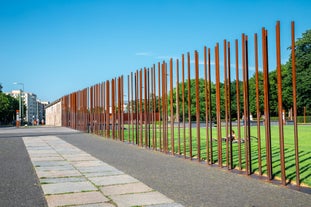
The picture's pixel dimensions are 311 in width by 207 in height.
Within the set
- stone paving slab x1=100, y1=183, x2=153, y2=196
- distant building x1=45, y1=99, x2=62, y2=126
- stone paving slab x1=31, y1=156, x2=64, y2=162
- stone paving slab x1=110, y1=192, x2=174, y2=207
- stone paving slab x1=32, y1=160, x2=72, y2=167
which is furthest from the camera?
distant building x1=45, y1=99, x2=62, y2=126

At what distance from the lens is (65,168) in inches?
305

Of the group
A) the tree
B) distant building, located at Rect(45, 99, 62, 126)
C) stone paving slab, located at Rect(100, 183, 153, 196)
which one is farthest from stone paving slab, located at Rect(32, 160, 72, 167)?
the tree

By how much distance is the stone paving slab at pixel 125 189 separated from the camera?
5281mm

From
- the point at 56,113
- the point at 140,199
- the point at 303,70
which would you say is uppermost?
the point at 303,70

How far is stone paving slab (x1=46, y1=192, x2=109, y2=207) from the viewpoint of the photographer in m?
4.65

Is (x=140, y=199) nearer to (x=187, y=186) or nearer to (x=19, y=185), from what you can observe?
(x=187, y=186)

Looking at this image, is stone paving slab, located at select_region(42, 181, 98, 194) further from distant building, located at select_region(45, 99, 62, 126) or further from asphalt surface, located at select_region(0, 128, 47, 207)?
distant building, located at select_region(45, 99, 62, 126)

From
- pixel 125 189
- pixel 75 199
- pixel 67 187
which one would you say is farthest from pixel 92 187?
pixel 75 199

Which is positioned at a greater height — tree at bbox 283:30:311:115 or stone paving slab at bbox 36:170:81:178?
tree at bbox 283:30:311:115

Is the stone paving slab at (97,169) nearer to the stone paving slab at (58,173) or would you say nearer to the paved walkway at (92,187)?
the paved walkway at (92,187)

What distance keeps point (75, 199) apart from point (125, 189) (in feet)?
2.90

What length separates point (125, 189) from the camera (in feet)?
18.0

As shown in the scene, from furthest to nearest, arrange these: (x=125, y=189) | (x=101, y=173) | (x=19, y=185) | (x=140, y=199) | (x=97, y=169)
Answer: (x=97, y=169) → (x=101, y=173) → (x=19, y=185) → (x=125, y=189) → (x=140, y=199)

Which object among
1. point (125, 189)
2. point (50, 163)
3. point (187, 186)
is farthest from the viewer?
point (50, 163)
